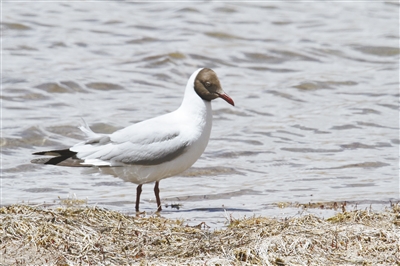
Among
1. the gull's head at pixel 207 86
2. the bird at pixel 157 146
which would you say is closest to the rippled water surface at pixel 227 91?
the bird at pixel 157 146

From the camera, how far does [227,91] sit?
12969 millimetres

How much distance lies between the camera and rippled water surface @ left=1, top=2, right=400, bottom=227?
320 inches

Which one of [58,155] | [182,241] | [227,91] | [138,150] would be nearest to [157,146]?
[138,150]

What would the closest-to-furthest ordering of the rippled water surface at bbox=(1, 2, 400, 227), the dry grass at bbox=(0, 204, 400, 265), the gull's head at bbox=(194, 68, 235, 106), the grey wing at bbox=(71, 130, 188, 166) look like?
1. the dry grass at bbox=(0, 204, 400, 265)
2. the grey wing at bbox=(71, 130, 188, 166)
3. the gull's head at bbox=(194, 68, 235, 106)
4. the rippled water surface at bbox=(1, 2, 400, 227)

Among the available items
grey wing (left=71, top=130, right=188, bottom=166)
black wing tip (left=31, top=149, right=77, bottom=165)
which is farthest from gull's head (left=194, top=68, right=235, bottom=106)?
black wing tip (left=31, top=149, right=77, bottom=165)

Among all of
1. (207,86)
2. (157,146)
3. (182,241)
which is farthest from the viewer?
(207,86)

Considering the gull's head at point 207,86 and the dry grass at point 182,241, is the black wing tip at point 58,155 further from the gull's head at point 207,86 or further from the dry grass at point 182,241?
the dry grass at point 182,241

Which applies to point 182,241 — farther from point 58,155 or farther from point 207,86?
point 58,155

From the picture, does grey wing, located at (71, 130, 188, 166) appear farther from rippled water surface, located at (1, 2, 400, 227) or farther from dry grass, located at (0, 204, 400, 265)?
dry grass, located at (0, 204, 400, 265)

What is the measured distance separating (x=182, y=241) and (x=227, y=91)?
8.01 metres

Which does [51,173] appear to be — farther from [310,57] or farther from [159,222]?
[310,57]

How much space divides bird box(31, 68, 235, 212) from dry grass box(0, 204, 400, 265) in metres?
1.23

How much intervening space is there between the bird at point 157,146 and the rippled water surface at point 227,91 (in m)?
0.47

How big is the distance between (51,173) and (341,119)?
4.79 metres
